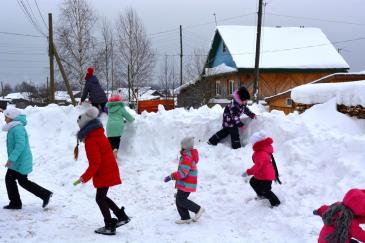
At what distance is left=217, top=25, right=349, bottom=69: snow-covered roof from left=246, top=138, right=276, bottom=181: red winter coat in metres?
22.3

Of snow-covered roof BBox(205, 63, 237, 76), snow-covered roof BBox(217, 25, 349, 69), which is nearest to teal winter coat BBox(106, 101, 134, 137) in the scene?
snow-covered roof BBox(217, 25, 349, 69)

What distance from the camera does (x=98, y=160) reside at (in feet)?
15.8

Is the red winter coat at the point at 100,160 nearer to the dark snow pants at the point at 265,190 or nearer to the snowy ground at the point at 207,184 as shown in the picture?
the snowy ground at the point at 207,184

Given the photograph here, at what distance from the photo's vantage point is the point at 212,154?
310 inches

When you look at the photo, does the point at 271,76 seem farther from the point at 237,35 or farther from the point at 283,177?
the point at 283,177

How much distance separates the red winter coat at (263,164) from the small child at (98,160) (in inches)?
76.7

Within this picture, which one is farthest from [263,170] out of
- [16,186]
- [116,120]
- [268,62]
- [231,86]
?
[231,86]

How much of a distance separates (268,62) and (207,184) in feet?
76.2

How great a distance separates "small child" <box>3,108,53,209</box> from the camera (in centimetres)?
573

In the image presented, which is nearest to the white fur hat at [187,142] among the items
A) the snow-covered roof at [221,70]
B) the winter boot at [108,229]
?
the winter boot at [108,229]

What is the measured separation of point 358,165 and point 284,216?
1.37 metres

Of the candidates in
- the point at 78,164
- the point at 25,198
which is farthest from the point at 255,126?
the point at 25,198

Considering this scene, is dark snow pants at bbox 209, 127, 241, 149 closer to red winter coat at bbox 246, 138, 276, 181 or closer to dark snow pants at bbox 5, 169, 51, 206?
red winter coat at bbox 246, 138, 276, 181

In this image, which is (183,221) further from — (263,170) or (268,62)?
(268,62)
